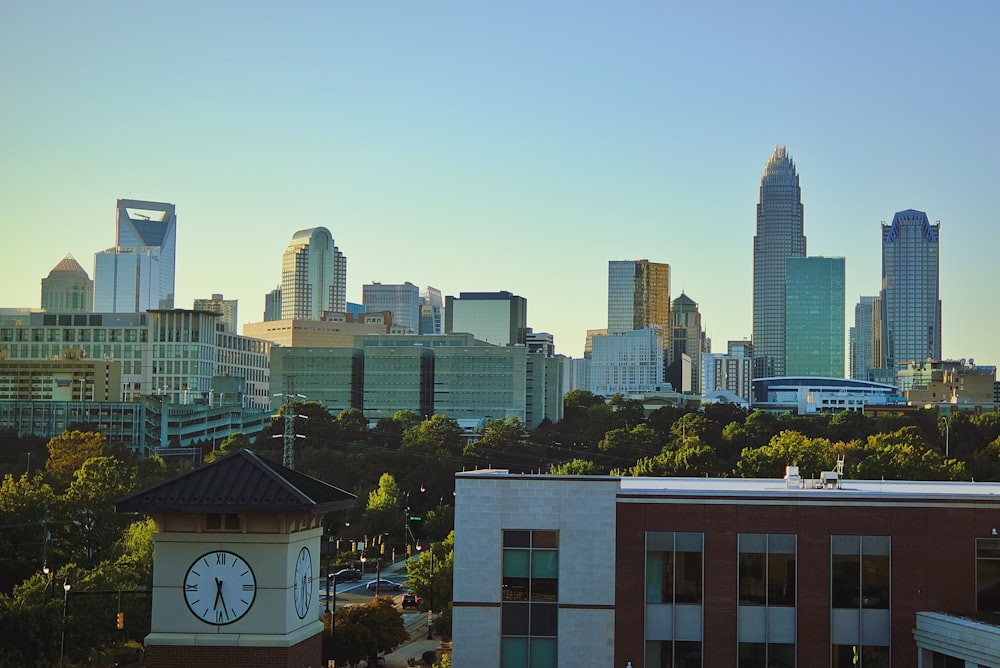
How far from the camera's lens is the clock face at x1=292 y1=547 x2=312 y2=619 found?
976 inches

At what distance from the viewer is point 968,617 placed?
4166 cm

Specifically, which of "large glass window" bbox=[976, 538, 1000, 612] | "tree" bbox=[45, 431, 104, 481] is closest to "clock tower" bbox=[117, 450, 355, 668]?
"large glass window" bbox=[976, 538, 1000, 612]

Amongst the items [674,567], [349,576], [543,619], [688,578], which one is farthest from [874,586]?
[349,576]

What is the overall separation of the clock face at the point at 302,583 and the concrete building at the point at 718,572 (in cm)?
1887

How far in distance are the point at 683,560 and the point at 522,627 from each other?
5557 mm

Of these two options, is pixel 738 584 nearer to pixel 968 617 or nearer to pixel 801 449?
pixel 968 617

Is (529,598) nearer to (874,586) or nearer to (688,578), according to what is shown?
(688,578)

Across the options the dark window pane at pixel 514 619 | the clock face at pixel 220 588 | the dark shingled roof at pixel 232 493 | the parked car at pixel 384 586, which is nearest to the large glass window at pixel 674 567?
the dark window pane at pixel 514 619

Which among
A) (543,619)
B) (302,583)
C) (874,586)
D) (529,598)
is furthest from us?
(529,598)

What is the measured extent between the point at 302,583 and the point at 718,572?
21564mm

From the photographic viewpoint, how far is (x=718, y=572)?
43.8 m

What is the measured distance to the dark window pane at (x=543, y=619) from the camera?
44469 mm

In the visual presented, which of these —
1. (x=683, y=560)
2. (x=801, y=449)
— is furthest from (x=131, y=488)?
(x=683, y=560)

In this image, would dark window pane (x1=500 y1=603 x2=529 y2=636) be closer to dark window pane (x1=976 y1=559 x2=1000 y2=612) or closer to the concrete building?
the concrete building
